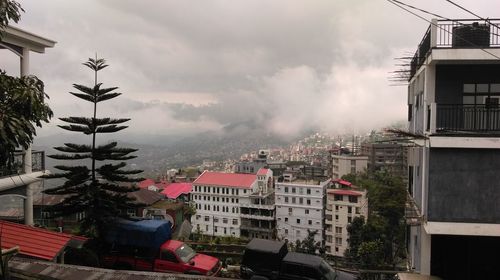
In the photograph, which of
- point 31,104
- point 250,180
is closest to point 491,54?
point 31,104

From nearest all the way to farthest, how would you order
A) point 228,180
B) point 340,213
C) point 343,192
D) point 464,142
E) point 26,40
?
point 464,142 → point 26,40 → point 343,192 → point 340,213 → point 228,180

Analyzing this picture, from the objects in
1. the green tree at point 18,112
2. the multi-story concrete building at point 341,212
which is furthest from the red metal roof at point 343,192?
the green tree at point 18,112

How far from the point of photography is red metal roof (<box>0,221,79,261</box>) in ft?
24.2

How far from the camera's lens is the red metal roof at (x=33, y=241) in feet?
24.2

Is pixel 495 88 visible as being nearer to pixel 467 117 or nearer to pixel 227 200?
pixel 467 117

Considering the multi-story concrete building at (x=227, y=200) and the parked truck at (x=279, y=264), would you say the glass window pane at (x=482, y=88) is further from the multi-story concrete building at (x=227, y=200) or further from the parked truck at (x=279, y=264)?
the multi-story concrete building at (x=227, y=200)

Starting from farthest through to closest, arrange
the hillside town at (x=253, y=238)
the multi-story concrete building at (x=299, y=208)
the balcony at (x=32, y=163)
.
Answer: the multi-story concrete building at (x=299, y=208) < the balcony at (x=32, y=163) < the hillside town at (x=253, y=238)

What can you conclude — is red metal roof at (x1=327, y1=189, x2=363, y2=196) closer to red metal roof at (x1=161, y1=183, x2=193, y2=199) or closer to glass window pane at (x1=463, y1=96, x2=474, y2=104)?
red metal roof at (x1=161, y1=183, x2=193, y2=199)

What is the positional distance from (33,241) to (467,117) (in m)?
9.38

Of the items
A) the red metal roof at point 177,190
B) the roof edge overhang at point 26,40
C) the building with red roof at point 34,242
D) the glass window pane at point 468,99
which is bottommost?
the red metal roof at point 177,190

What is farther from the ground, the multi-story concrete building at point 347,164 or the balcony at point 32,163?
the balcony at point 32,163

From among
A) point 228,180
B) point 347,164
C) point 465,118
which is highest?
point 465,118

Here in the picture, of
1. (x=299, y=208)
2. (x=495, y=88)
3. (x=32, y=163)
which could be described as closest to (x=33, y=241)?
(x=32, y=163)

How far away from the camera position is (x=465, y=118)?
307 inches
